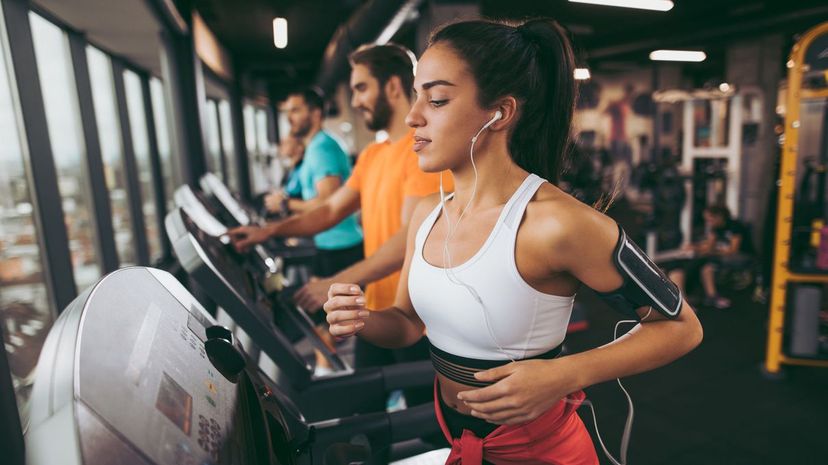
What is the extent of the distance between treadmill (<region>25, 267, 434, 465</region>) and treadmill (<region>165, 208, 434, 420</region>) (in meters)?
A: 0.30

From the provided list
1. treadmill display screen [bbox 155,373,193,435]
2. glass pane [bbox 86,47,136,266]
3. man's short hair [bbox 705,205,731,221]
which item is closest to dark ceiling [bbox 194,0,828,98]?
man's short hair [bbox 705,205,731,221]

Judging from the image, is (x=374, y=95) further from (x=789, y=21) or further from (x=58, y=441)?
(x=789, y=21)

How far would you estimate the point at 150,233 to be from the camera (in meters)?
5.52

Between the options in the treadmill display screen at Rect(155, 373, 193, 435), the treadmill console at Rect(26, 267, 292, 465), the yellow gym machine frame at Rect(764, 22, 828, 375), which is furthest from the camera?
the yellow gym machine frame at Rect(764, 22, 828, 375)

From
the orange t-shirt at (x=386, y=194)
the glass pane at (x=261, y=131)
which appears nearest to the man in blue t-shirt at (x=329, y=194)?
the orange t-shirt at (x=386, y=194)

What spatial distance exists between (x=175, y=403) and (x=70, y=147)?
363cm

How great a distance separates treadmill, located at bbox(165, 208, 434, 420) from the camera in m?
1.25

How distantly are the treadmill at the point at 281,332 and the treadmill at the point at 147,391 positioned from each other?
304 millimetres

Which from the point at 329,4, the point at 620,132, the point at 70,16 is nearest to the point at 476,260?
the point at 70,16

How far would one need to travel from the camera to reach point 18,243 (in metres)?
2.65

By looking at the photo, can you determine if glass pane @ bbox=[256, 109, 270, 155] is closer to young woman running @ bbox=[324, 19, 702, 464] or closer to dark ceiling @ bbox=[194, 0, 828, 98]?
dark ceiling @ bbox=[194, 0, 828, 98]

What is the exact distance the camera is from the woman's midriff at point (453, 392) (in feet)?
3.38

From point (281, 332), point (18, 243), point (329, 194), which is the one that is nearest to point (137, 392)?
point (281, 332)

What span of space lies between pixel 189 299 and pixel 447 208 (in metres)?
0.55
